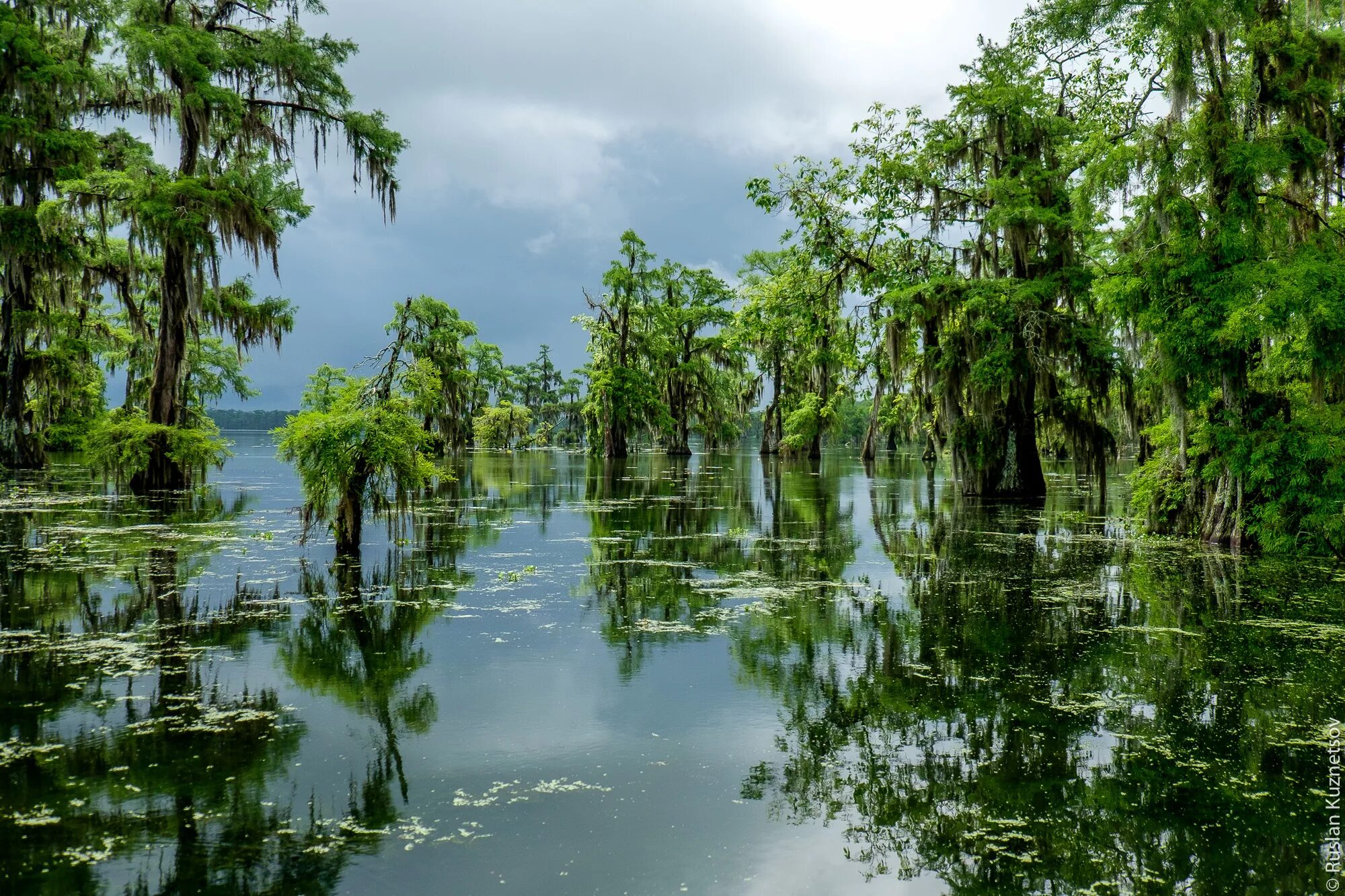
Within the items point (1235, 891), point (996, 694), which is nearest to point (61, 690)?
point (996, 694)

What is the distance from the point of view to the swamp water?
10.7 ft

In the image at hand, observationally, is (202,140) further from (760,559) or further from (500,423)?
(500,423)

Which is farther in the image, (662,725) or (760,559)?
(760,559)

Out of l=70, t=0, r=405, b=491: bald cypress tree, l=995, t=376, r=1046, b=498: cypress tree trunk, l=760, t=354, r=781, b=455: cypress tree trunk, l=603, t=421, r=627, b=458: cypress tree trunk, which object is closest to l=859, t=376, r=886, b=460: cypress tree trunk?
l=760, t=354, r=781, b=455: cypress tree trunk

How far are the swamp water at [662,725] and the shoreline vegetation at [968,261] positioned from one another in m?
2.18

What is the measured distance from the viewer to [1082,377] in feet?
56.4

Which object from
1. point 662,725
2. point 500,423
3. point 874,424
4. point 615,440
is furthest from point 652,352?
point 662,725

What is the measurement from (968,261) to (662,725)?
18.3 metres

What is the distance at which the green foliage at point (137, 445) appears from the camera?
1748 cm

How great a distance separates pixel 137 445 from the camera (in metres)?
18.0

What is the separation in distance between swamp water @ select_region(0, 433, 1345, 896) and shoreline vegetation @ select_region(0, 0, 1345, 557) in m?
2.18

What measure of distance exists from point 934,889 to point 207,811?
3.01m

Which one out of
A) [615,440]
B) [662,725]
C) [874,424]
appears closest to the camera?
[662,725]

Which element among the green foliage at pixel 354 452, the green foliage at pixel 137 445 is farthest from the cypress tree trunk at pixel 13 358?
the green foliage at pixel 354 452
